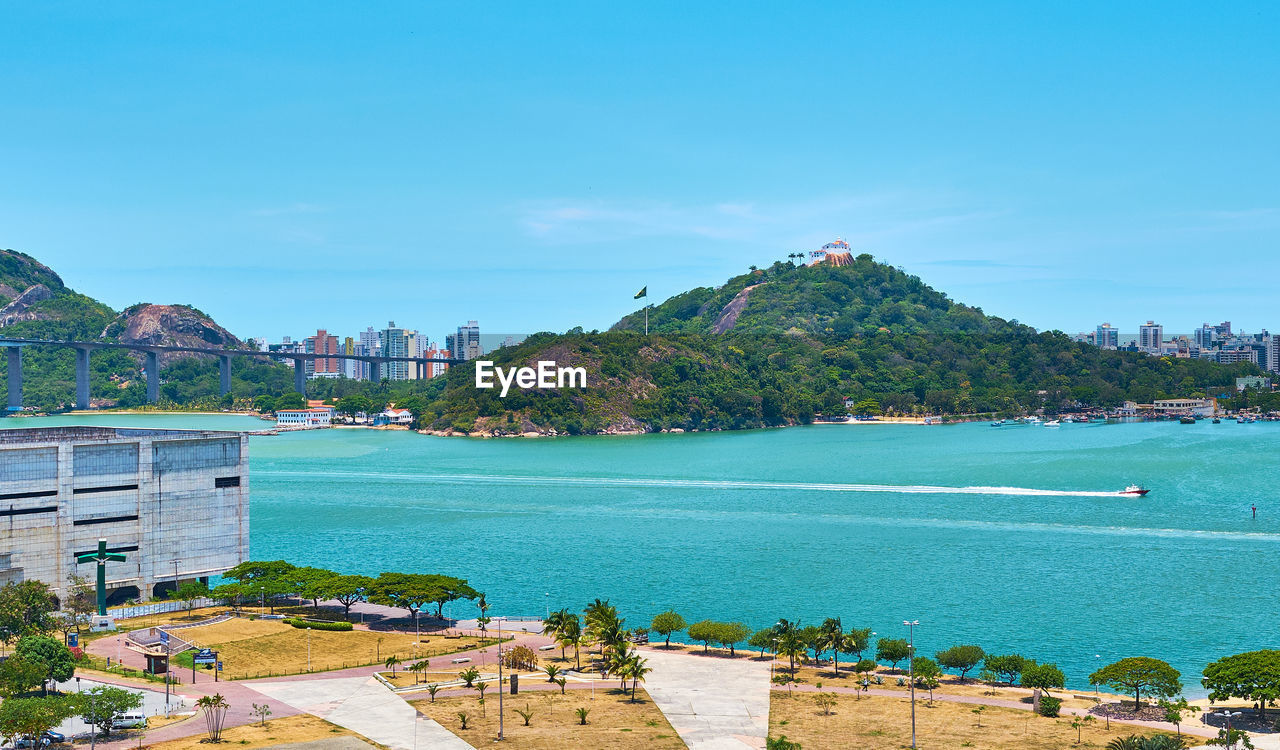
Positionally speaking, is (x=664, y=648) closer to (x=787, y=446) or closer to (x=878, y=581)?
(x=878, y=581)

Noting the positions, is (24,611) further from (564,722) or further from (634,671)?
(634,671)

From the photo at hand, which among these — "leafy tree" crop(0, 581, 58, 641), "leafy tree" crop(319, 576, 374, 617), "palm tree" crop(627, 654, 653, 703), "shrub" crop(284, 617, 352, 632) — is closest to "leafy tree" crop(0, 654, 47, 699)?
"leafy tree" crop(0, 581, 58, 641)

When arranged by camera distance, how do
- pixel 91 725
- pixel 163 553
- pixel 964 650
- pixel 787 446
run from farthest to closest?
1. pixel 787 446
2. pixel 163 553
3. pixel 964 650
4. pixel 91 725

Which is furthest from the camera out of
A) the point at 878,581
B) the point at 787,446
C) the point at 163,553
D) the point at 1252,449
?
the point at 787,446

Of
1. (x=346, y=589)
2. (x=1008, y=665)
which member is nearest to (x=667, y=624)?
(x=1008, y=665)

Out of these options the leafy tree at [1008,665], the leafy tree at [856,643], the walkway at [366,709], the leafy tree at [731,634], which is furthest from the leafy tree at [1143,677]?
the walkway at [366,709]

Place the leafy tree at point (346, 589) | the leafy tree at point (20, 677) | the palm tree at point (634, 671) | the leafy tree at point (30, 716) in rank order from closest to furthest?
the leafy tree at point (30, 716), the leafy tree at point (20, 677), the palm tree at point (634, 671), the leafy tree at point (346, 589)

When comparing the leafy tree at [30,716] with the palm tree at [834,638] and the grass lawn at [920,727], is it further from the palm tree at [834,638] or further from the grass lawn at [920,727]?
the palm tree at [834,638]

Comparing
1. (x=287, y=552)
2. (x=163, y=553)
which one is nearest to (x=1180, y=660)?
(x=163, y=553)
